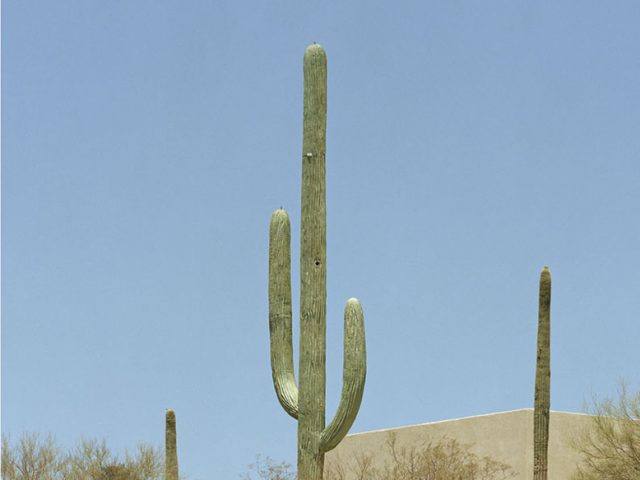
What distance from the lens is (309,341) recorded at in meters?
12.4

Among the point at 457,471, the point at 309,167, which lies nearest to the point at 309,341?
the point at 309,167

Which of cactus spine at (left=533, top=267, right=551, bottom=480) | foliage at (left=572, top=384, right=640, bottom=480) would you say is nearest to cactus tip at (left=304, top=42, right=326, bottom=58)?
cactus spine at (left=533, top=267, right=551, bottom=480)

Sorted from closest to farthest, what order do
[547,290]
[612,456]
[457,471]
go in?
[547,290], [612,456], [457,471]

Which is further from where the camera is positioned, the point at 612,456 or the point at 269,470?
the point at 269,470

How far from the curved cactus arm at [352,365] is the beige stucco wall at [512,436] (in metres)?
16.3

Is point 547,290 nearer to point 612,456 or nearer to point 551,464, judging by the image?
point 612,456

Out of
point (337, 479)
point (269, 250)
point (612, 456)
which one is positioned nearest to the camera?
point (269, 250)

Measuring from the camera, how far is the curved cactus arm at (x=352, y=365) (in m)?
11.7

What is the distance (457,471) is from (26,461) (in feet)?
36.5

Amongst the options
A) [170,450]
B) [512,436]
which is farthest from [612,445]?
[170,450]

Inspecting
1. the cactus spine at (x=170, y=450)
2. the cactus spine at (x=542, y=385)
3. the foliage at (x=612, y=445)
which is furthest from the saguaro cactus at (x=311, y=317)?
the foliage at (x=612, y=445)

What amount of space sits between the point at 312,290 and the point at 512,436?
54.3ft

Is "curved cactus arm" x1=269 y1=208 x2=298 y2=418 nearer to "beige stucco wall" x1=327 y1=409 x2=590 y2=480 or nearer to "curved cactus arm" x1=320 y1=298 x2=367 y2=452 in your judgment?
"curved cactus arm" x1=320 y1=298 x2=367 y2=452

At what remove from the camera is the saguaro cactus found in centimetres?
1182
